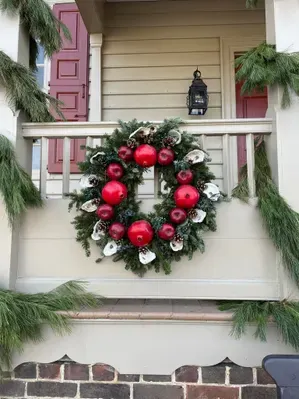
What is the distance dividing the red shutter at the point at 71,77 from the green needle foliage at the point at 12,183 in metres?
1.59

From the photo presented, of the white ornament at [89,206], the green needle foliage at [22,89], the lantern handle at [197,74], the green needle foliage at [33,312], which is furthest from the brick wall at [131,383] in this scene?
the lantern handle at [197,74]

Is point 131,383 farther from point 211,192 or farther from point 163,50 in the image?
point 163,50

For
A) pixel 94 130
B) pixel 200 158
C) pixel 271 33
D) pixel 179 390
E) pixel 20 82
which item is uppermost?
pixel 271 33

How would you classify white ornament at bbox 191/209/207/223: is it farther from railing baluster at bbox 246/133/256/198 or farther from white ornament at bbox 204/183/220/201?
railing baluster at bbox 246/133/256/198

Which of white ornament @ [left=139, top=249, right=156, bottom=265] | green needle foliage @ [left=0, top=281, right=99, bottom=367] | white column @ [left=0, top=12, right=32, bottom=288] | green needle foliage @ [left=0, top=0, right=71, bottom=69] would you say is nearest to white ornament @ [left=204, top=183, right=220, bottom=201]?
white ornament @ [left=139, top=249, right=156, bottom=265]

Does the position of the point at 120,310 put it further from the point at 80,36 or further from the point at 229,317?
the point at 80,36

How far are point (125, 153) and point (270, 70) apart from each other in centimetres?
80

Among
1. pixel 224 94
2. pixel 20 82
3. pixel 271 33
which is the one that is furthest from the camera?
pixel 224 94

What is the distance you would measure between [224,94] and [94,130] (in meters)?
1.84

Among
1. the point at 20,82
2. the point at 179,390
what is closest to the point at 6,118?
the point at 20,82

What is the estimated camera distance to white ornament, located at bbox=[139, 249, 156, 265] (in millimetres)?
1633

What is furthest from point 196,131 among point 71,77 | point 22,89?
point 71,77

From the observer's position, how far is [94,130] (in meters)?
1.83

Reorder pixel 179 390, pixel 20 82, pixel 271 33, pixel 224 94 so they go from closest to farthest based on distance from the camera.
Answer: pixel 179 390, pixel 20 82, pixel 271 33, pixel 224 94
